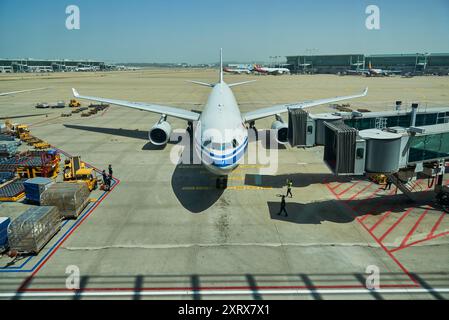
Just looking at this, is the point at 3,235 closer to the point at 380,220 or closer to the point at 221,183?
the point at 221,183

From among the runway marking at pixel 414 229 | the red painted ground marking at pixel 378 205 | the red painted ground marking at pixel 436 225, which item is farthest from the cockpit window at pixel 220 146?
the red painted ground marking at pixel 436 225

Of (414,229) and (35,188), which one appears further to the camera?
(35,188)

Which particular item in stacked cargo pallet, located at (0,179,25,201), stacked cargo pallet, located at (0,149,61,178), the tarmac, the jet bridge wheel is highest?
stacked cargo pallet, located at (0,149,61,178)

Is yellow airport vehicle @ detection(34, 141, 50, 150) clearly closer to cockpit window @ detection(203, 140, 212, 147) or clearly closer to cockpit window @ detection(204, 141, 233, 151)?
cockpit window @ detection(203, 140, 212, 147)

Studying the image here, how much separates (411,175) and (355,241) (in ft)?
22.4

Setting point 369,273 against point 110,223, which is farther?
point 110,223

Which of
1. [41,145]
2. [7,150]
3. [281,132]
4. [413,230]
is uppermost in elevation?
[281,132]

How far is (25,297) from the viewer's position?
12992 mm

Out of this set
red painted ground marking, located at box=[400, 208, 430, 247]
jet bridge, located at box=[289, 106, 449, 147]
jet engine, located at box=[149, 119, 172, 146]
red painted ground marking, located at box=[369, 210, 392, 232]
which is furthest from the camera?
jet engine, located at box=[149, 119, 172, 146]

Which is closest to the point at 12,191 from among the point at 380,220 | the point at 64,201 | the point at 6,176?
the point at 6,176

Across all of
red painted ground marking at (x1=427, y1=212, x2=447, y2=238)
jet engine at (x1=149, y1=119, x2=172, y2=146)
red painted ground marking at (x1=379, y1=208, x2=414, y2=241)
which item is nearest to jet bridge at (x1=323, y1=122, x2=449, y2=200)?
red painted ground marking at (x1=379, y1=208, x2=414, y2=241)

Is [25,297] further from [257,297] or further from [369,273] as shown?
[369,273]

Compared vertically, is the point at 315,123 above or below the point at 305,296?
above

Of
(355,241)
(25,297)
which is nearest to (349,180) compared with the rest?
(355,241)
